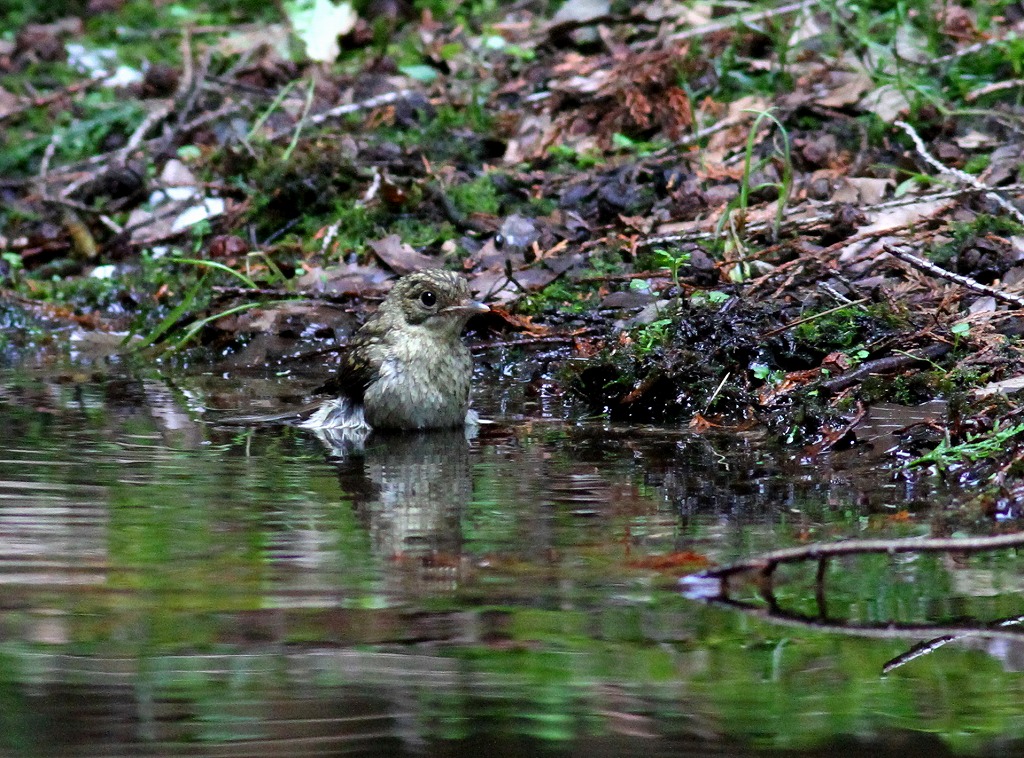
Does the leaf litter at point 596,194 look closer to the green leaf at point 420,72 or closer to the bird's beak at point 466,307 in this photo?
the green leaf at point 420,72

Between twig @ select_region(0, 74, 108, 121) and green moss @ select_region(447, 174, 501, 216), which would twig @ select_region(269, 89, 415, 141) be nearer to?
green moss @ select_region(447, 174, 501, 216)

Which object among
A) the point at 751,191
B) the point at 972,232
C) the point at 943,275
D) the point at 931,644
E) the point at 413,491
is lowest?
the point at 931,644

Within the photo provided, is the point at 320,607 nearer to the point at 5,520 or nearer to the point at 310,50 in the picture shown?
the point at 5,520

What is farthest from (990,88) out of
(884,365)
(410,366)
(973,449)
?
(973,449)

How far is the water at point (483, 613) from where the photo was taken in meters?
3.06

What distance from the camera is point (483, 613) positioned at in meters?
3.73

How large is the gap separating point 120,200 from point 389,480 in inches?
218

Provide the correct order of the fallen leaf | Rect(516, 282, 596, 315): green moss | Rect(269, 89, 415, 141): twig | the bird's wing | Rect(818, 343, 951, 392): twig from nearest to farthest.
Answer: Rect(818, 343, 951, 392): twig → the bird's wing → Rect(516, 282, 596, 315): green moss → the fallen leaf → Rect(269, 89, 415, 141): twig

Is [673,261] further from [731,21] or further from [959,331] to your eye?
[731,21]

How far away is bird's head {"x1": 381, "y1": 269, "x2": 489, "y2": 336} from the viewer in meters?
7.07

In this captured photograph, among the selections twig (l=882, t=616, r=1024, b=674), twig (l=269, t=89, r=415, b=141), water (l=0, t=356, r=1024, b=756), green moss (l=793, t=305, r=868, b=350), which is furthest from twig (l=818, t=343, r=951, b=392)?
twig (l=269, t=89, r=415, b=141)

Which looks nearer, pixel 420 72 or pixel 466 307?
pixel 466 307

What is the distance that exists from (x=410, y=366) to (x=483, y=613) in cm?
326

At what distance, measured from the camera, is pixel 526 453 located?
5.95 meters
